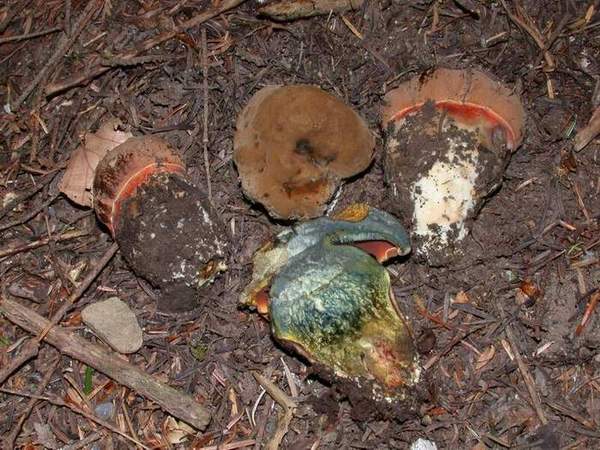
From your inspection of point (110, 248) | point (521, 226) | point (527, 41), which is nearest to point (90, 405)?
point (110, 248)

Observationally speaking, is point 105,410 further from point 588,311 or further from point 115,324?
point 588,311

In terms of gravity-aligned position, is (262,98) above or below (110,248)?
above

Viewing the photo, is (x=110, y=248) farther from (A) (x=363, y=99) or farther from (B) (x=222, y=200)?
(A) (x=363, y=99)

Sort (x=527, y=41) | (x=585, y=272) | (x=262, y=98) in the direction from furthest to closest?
1. (x=527, y=41)
2. (x=585, y=272)
3. (x=262, y=98)

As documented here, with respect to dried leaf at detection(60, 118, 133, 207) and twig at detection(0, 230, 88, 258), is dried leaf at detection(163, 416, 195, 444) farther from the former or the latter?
dried leaf at detection(60, 118, 133, 207)

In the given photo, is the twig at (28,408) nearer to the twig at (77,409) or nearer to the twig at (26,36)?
the twig at (77,409)

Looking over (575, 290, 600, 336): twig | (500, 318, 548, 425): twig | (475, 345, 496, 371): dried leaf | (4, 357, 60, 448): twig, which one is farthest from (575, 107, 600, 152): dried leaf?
(4, 357, 60, 448): twig

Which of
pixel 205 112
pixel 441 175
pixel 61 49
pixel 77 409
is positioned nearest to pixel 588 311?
pixel 441 175
